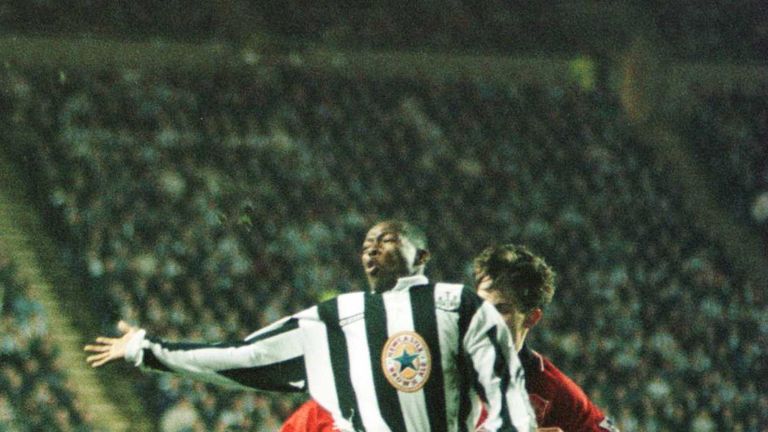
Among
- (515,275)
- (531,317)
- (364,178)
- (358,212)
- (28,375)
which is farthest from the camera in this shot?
(364,178)

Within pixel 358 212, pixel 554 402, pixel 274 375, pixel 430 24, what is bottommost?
pixel 554 402

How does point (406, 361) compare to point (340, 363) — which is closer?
point (406, 361)

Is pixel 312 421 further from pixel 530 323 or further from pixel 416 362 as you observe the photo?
pixel 530 323

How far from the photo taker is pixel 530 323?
17.7ft

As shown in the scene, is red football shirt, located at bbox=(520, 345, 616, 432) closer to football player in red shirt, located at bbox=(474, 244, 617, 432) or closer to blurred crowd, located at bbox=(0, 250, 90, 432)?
football player in red shirt, located at bbox=(474, 244, 617, 432)

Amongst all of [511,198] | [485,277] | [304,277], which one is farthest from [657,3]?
[485,277]

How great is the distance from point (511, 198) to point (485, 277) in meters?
12.1

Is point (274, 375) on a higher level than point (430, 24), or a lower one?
lower

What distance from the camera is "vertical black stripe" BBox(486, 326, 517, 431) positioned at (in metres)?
4.70

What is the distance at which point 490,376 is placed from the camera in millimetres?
4715

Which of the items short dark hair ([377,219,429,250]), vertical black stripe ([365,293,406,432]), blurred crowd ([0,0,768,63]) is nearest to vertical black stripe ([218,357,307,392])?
vertical black stripe ([365,293,406,432])

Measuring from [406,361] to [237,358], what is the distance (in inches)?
25.6

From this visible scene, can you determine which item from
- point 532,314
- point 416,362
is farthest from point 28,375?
point 416,362

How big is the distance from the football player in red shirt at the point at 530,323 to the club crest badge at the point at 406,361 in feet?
1.29
